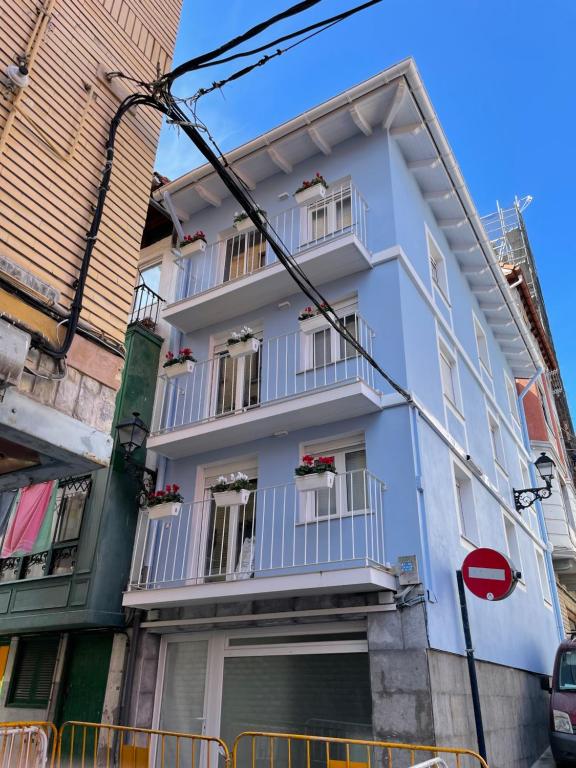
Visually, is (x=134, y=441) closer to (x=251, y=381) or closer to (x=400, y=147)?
(x=251, y=381)

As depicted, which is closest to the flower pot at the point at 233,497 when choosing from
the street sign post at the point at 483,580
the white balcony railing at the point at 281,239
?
the street sign post at the point at 483,580

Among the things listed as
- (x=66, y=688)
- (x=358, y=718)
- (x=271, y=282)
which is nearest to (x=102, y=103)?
(x=271, y=282)

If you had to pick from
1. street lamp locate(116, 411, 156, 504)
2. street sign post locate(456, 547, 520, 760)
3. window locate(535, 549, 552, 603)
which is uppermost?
street lamp locate(116, 411, 156, 504)

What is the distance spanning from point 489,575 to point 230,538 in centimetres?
422

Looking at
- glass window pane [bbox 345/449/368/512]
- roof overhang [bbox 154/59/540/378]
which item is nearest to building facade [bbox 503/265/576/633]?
roof overhang [bbox 154/59/540/378]

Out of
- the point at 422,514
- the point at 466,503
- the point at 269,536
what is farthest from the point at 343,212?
the point at 269,536

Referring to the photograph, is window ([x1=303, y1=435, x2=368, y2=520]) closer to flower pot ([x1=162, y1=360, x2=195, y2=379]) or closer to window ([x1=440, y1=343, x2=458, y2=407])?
flower pot ([x1=162, y1=360, x2=195, y2=379])

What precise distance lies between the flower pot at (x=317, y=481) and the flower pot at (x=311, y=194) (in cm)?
562

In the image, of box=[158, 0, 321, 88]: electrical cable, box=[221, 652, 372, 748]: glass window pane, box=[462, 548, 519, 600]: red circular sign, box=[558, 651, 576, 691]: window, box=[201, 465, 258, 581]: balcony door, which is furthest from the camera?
box=[201, 465, 258, 581]: balcony door

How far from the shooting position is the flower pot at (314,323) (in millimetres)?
9898

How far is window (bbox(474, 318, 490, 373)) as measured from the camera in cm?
1541

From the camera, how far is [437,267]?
1352 cm

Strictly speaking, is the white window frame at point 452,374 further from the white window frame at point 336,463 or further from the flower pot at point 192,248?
the flower pot at point 192,248

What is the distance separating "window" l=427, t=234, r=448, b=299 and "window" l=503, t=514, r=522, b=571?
5.37 meters
